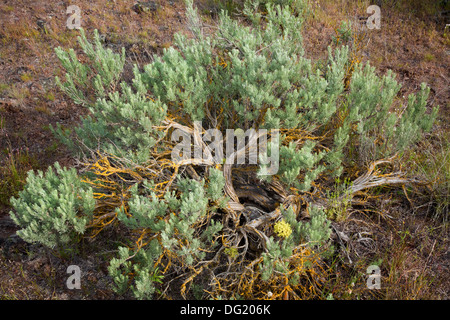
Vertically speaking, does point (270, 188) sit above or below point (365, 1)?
below

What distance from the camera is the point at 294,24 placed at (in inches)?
214

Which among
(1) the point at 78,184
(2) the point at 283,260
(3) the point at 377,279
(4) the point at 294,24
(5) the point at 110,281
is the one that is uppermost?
(4) the point at 294,24

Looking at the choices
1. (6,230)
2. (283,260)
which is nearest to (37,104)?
(6,230)

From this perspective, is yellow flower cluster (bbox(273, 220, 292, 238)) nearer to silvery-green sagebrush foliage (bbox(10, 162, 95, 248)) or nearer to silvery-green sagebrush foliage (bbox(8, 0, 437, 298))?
silvery-green sagebrush foliage (bbox(8, 0, 437, 298))

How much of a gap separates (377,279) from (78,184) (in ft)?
10.8

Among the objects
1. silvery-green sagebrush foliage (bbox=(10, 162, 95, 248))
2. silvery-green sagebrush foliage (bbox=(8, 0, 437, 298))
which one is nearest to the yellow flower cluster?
silvery-green sagebrush foliage (bbox=(8, 0, 437, 298))

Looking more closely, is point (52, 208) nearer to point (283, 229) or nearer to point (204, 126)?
point (204, 126)

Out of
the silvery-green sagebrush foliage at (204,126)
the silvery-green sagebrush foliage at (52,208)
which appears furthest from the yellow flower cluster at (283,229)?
the silvery-green sagebrush foliage at (52,208)

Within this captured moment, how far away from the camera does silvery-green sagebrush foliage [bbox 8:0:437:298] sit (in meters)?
3.46

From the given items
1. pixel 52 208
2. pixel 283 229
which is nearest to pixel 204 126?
pixel 283 229

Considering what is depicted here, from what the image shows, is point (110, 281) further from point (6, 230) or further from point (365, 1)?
point (365, 1)

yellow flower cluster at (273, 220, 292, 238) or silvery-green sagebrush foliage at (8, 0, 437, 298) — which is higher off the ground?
silvery-green sagebrush foliage at (8, 0, 437, 298)

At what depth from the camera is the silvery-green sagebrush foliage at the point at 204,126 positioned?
3.46 m

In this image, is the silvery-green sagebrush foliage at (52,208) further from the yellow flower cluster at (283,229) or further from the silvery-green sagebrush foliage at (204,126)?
the yellow flower cluster at (283,229)
